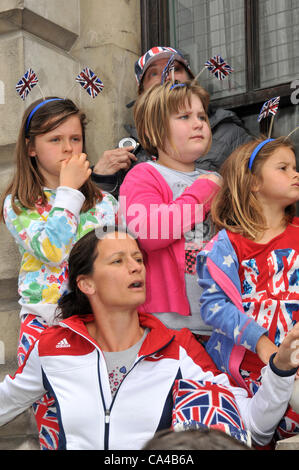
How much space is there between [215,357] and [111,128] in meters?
1.55

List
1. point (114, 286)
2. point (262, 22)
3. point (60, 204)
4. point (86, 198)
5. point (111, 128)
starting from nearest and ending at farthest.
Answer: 1. point (114, 286)
2. point (60, 204)
3. point (86, 198)
4. point (262, 22)
5. point (111, 128)

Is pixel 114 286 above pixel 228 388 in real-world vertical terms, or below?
above

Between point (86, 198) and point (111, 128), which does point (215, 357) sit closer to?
point (86, 198)

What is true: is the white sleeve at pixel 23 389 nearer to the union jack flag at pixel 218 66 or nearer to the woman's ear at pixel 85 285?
the woman's ear at pixel 85 285

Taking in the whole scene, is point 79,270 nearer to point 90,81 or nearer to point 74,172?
point 74,172

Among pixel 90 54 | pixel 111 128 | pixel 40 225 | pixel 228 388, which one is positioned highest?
pixel 90 54

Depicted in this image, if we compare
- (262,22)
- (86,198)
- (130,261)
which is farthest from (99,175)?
(262,22)

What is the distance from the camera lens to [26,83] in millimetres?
3301

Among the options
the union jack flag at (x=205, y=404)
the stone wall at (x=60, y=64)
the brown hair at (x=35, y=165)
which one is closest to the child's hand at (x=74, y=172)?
the brown hair at (x=35, y=165)

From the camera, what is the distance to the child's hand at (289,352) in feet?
6.76

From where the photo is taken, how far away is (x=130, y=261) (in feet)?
8.19

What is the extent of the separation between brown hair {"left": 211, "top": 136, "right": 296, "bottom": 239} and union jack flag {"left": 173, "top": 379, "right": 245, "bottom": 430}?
0.64 m

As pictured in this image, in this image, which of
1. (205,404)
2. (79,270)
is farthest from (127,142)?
(205,404)

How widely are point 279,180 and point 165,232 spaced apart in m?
0.47
